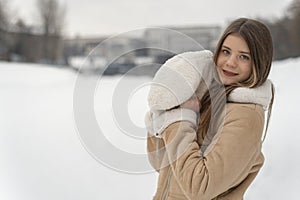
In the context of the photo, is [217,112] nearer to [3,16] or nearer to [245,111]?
[245,111]

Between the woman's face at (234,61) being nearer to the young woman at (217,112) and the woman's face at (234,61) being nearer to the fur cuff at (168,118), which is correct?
the young woman at (217,112)

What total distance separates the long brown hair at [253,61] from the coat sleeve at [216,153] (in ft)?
0.16

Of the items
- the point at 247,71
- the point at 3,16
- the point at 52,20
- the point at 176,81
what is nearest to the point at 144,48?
the point at 176,81

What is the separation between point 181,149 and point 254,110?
0.16m

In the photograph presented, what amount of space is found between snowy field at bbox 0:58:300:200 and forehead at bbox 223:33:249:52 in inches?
7.6

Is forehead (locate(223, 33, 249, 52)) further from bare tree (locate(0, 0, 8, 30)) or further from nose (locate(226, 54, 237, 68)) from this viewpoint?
bare tree (locate(0, 0, 8, 30))

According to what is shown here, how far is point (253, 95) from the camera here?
709 mm

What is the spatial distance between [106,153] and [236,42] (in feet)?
1.14

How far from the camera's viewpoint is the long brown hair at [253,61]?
706 millimetres

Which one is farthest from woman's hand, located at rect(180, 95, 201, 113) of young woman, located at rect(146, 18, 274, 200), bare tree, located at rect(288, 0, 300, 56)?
bare tree, located at rect(288, 0, 300, 56)

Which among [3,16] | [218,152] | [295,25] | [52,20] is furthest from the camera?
[52,20]

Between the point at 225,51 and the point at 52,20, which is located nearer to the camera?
the point at 225,51

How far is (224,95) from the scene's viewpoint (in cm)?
73

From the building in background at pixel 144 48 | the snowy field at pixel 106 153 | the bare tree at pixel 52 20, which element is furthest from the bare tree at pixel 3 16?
the building in background at pixel 144 48
